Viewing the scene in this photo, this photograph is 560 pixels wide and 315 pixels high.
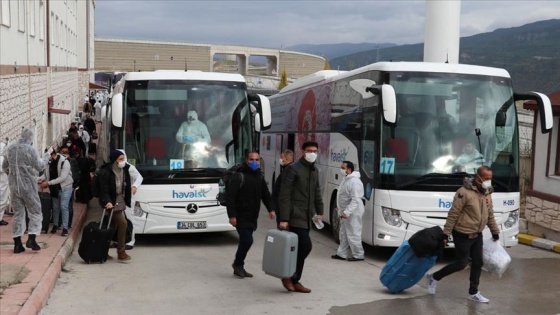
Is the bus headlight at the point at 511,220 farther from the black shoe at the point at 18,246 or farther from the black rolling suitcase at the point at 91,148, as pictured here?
the black rolling suitcase at the point at 91,148

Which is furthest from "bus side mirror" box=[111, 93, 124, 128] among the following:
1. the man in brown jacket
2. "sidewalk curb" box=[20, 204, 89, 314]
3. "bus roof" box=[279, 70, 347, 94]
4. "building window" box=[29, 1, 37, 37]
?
"building window" box=[29, 1, 37, 37]

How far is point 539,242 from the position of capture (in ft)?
46.0

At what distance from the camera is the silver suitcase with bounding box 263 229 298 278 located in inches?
341

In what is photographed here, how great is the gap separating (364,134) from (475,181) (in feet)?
11.9

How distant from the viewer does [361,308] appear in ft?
27.5

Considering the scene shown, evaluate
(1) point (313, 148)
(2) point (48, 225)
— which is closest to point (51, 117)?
(2) point (48, 225)

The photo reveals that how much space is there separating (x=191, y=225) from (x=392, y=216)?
364cm

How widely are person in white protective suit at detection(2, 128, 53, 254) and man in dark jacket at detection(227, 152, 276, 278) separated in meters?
3.27

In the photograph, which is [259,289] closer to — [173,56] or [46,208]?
[46,208]

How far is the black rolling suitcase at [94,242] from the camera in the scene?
10.8m

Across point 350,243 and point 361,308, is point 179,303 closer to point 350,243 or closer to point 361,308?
point 361,308

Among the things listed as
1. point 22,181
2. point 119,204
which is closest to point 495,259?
point 119,204

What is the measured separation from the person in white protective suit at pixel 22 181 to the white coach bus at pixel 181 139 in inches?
75.0

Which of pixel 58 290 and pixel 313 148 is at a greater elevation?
pixel 313 148
